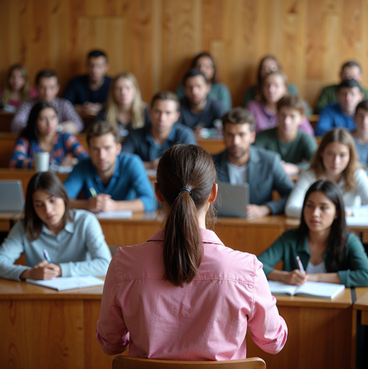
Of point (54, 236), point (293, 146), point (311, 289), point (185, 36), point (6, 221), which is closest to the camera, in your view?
point (311, 289)

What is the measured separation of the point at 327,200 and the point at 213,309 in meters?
1.12

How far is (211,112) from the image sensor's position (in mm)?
4832

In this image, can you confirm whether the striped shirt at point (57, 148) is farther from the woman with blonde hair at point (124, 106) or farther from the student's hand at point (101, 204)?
the student's hand at point (101, 204)

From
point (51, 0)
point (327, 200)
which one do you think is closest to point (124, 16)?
point (51, 0)

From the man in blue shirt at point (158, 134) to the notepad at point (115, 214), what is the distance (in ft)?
2.76

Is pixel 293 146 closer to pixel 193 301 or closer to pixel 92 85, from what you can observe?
pixel 92 85

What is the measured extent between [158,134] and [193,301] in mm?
2723

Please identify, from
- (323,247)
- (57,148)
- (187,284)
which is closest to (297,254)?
(323,247)

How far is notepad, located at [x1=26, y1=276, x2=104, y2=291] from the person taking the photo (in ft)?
6.13

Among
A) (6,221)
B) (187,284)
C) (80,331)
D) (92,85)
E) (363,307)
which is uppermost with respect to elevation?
(92,85)

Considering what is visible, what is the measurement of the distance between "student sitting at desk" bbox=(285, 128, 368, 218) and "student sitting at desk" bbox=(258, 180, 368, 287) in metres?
0.65

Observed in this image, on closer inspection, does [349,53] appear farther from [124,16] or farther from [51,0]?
[51,0]

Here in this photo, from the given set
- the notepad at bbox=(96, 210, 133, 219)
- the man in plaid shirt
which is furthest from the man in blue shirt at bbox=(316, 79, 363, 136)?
the notepad at bbox=(96, 210, 133, 219)

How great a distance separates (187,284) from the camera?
3.58 ft
